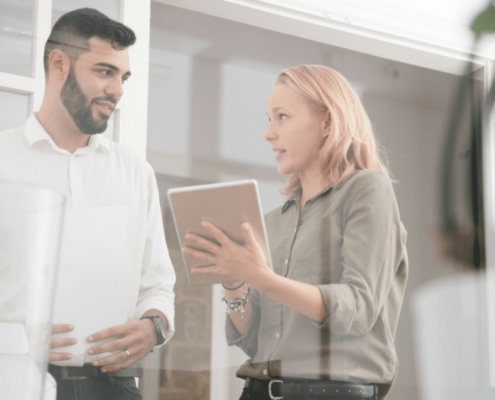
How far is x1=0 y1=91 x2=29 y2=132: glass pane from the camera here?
83 cm

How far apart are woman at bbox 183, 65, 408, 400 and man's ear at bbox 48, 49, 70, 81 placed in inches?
12.5

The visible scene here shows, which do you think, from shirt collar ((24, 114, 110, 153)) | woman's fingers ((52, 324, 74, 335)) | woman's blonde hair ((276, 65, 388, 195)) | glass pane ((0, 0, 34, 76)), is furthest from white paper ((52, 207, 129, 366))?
woman's blonde hair ((276, 65, 388, 195))

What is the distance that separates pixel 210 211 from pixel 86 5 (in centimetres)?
38

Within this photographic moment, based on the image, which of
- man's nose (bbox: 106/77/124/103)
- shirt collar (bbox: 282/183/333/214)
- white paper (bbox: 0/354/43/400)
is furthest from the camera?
shirt collar (bbox: 282/183/333/214)

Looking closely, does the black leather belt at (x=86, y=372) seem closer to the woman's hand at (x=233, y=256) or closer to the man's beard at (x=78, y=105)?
the woman's hand at (x=233, y=256)

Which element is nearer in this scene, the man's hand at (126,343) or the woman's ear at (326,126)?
the man's hand at (126,343)

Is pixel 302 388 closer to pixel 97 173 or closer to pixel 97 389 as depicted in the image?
pixel 97 389

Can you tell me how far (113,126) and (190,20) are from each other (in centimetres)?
25

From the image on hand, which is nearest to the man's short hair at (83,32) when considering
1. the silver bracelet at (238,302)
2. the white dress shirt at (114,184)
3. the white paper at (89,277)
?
the white dress shirt at (114,184)

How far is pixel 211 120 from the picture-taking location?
983 millimetres

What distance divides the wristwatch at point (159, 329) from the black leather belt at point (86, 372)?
1.9 inches

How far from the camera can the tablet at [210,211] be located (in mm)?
911

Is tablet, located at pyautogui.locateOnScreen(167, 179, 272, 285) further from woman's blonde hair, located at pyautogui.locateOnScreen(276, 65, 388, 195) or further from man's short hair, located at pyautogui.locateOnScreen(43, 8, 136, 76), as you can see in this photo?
man's short hair, located at pyautogui.locateOnScreen(43, 8, 136, 76)

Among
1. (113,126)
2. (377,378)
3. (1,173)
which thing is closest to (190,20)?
(113,126)
